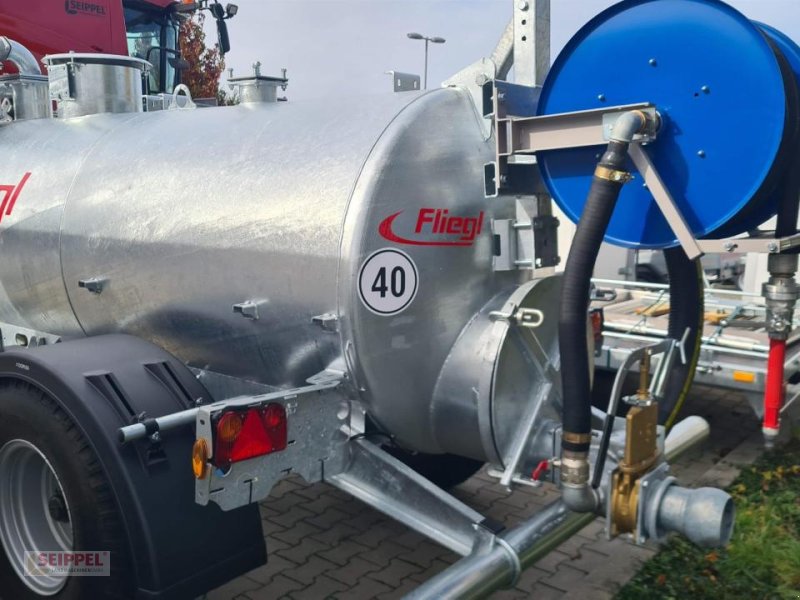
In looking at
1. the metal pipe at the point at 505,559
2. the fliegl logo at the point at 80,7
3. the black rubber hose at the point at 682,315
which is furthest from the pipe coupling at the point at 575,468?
the fliegl logo at the point at 80,7

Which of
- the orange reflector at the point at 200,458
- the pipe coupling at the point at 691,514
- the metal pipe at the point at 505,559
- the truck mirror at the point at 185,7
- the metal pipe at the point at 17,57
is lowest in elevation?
the metal pipe at the point at 505,559

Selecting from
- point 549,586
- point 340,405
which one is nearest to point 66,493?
point 340,405

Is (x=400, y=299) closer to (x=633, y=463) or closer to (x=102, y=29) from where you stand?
(x=633, y=463)

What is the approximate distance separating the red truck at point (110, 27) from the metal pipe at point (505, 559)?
4.46 metres

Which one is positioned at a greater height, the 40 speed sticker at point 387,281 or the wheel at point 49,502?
the 40 speed sticker at point 387,281

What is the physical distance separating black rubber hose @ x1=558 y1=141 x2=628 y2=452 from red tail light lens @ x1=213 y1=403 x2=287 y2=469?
31.3 inches

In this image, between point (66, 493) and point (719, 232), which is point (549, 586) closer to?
point (719, 232)

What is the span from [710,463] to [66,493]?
3527mm

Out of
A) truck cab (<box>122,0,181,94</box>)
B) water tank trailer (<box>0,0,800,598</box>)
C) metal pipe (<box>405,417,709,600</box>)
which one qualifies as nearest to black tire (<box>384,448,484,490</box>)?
water tank trailer (<box>0,0,800,598</box>)

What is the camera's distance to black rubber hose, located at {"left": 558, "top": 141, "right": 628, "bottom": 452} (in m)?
2.02

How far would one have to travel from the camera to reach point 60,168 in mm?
3072

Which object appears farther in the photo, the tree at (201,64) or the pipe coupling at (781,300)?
the tree at (201,64)

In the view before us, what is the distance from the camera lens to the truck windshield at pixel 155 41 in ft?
22.3

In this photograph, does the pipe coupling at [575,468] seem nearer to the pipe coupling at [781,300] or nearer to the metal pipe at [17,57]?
the pipe coupling at [781,300]
